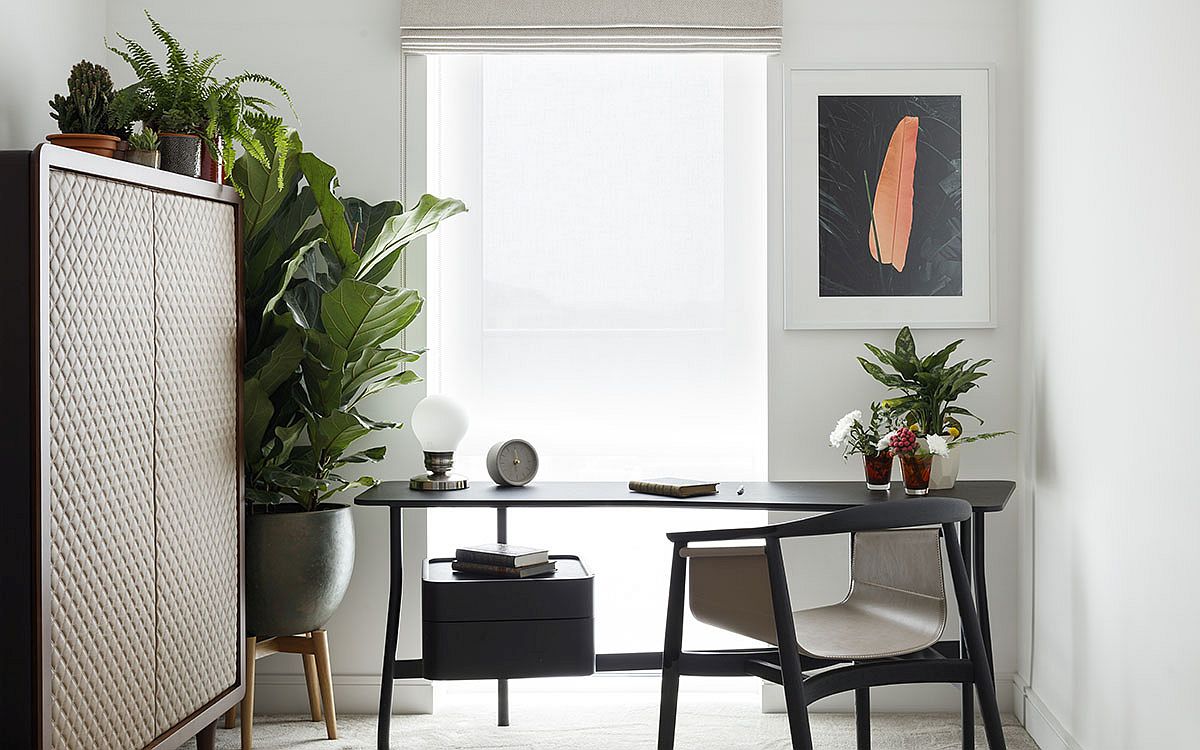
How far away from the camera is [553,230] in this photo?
11.3 ft

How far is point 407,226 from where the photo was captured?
2977 mm

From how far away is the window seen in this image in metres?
3.45

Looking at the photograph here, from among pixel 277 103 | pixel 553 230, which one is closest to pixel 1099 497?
pixel 553 230

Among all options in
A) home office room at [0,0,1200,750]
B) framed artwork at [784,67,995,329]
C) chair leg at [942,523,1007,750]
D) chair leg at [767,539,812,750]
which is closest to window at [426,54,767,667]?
home office room at [0,0,1200,750]

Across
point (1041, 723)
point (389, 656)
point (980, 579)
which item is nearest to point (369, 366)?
point (389, 656)

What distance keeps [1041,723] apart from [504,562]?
1.57m

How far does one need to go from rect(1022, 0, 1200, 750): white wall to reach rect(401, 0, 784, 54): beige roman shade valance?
82 cm

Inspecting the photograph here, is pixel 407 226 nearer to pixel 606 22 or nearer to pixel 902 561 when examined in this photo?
pixel 606 22

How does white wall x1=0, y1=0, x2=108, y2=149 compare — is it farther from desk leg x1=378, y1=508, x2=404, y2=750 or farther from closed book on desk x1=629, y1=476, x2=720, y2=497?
closed book on desk x1=629, y1=476, x2=720, y2=497

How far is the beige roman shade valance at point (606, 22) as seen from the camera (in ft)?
10.7

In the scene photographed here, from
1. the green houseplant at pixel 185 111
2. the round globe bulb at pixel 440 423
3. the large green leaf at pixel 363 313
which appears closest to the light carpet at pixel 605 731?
the round globe bulb at pixel 440 423

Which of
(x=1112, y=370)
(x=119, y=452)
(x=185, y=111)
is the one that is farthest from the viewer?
(x=185, y=111)

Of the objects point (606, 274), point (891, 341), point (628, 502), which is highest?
point (606, 274)

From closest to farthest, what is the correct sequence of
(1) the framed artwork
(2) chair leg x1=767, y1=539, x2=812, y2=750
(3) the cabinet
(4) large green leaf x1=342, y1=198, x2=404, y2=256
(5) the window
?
(3) the cabinet → (2) chair leg x1=767, y1=539, x2=812, y2=750 → (4) large green leaf x1=342, y1=198, x2=404, y2=256 → (1) the framed artwork → (5) the window
